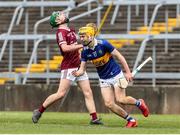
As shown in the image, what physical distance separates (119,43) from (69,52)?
10.6m

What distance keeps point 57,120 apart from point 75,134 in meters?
4.65

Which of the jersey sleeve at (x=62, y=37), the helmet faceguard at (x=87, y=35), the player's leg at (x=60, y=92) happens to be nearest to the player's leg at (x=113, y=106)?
the helmet faceguard at (x=87, y=35)

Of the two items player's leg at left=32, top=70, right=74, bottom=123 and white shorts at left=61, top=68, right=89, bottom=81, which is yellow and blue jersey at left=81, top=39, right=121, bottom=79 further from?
player's leg at left=32, top=70, right=74, bottom=123

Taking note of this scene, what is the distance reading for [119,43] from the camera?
2925 centimetres

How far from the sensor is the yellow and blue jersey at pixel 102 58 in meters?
17.5

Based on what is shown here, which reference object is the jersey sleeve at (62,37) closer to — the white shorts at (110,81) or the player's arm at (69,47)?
the player's arm at (69,47)

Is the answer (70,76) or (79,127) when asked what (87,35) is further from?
(79,127)

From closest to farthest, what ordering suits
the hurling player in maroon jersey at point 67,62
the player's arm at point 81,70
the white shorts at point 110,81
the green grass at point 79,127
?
the green grass at point 79,127 < the white shorts at point 110,81 < the player's arm at point 81,70 < the hurling player in maroon jersey at point 67,62

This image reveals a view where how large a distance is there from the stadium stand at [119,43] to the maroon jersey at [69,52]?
807 centimetres

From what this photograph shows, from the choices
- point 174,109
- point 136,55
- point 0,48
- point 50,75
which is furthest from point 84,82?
point 0,48

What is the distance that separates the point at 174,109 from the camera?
78.8ft

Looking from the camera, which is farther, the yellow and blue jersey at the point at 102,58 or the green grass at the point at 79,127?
the yellow and blue jersey at the point at 102,58

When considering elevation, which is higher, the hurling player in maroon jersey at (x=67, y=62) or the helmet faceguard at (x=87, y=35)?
the helmet faceguard at (x=87, y=35)

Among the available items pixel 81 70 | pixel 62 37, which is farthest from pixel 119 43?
pixel 81 70
